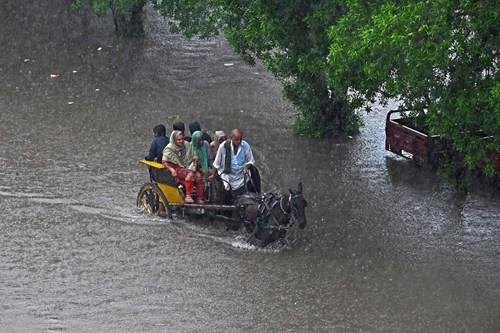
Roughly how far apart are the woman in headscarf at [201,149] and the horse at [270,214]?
91cm

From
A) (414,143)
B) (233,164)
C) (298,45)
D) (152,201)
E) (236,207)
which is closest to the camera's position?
(236,207)

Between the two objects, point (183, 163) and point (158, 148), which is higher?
point (158, 148)

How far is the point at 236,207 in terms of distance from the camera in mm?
14914

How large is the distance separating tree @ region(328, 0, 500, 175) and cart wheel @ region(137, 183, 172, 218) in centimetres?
336

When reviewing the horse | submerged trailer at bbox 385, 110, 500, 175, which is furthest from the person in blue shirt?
submerged trailer at bbox 385, 110, 500, 175

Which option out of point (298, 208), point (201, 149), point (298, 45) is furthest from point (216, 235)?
point (298, 45)

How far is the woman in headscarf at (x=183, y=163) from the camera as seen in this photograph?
15352mm

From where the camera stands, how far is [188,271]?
46.8ft

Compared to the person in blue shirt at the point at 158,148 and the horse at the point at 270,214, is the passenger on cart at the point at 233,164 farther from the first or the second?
the person in blue shirt at the point at 158,148

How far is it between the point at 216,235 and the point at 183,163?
1183 mm

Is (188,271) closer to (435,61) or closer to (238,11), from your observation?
(435,61)

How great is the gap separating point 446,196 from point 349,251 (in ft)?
10.8

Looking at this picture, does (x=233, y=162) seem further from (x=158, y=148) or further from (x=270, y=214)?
(x=158, y=148)

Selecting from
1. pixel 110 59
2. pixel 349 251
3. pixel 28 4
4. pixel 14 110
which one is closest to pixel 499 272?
pixel 349 251
